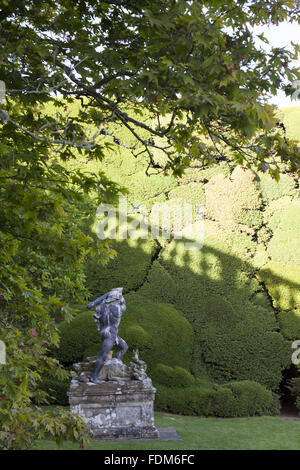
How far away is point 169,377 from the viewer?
10.9 metres

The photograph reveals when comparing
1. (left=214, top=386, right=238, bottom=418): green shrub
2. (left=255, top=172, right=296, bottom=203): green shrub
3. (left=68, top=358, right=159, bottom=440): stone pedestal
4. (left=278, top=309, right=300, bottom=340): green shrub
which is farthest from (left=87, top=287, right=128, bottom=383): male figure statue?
(left=255, top=172, right=296, bottom=203): green shrub

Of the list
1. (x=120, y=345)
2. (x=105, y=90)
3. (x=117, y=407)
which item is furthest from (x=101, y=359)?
(x=105, y=90)

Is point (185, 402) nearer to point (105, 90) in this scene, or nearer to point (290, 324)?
point (290, 324)

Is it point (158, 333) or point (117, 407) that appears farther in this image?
point (158, 333)

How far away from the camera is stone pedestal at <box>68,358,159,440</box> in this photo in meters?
7.38

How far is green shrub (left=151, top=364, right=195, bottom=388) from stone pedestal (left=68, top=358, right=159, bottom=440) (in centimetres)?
340

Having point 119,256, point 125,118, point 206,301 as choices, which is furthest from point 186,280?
point 125,118

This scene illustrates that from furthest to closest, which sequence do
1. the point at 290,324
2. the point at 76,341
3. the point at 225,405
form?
1. the point at 290,324
2. the point at 76,341
3. the point at 225,405

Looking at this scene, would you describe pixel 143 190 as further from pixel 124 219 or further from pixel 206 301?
pixel 206 301

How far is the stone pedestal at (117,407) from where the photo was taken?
291 inches

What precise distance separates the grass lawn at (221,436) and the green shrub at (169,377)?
0.82 m

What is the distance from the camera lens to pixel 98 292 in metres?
12.6

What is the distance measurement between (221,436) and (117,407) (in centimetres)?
195

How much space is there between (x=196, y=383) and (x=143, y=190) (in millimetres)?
6227
